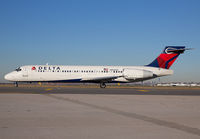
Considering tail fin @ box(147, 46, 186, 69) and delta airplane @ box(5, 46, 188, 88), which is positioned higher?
tail fin @ box(147, 46, 186, 69)

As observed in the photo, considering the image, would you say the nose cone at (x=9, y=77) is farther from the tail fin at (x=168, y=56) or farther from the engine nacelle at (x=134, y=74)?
the tail fin at (x=168, y=56)

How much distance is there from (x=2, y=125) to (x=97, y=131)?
276cm

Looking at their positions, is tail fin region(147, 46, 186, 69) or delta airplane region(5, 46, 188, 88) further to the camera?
tail fin region(147, 46, 186, 69)

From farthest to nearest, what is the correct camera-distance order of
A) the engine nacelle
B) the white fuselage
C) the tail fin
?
1. the tail fin
2. the engine nacelle
3. the white fuselage

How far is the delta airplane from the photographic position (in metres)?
42.0

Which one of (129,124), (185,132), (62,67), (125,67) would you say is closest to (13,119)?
(129,124)

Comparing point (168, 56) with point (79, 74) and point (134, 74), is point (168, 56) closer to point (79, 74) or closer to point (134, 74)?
point (134, 74)

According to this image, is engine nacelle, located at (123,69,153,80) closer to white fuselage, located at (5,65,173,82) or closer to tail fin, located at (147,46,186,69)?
white fuselage, located at (5,65,173,82)

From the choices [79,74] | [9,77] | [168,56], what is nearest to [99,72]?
[79,74]

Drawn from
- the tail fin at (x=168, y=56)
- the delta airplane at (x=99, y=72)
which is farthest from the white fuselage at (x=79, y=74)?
the tail fin at (x=168, y=56)

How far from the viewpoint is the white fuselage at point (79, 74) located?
41969 millimetres

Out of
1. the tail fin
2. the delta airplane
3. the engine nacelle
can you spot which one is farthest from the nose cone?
the tail fin

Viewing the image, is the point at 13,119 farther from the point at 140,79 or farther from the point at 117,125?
the point at 140,79

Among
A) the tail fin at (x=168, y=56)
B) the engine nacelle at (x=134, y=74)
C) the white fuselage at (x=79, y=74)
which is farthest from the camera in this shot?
the tail fin at (x=168, y=56)
